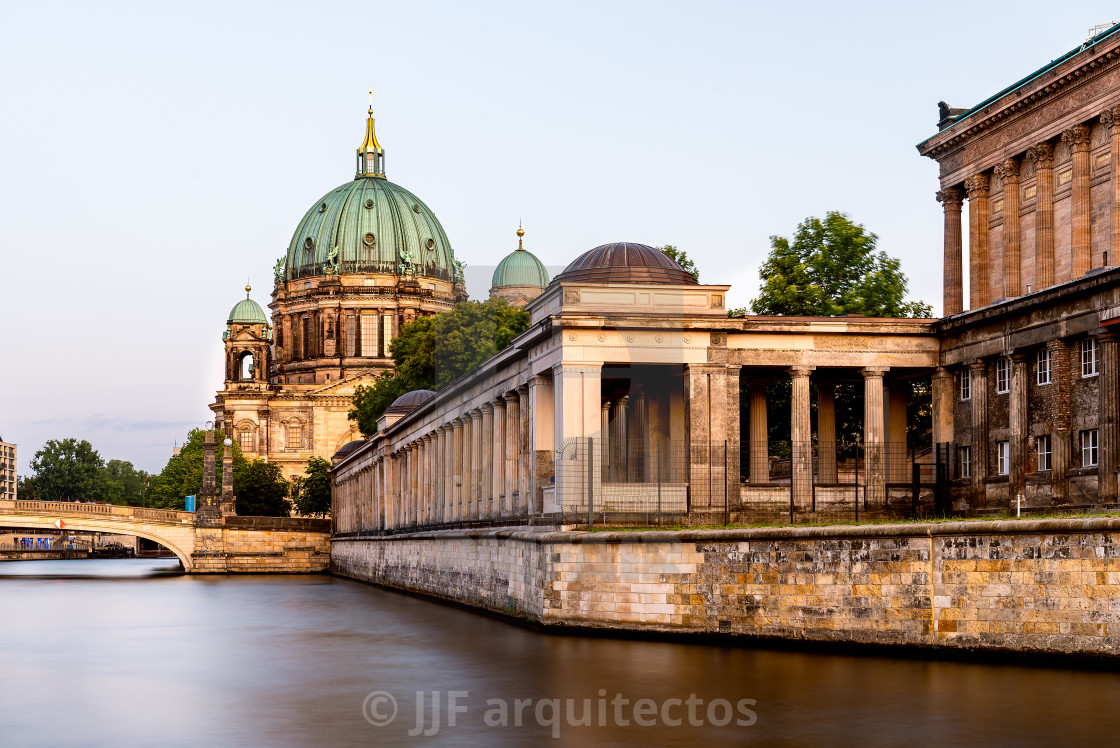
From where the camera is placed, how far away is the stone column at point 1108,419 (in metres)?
35.8

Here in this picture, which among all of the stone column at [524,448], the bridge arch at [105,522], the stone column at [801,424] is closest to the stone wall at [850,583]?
the stone column at [524,448]

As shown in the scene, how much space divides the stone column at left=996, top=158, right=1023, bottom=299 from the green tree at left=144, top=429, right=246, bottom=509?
89.1 metres

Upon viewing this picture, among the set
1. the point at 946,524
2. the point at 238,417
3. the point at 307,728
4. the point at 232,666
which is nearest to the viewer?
the point at 307,728

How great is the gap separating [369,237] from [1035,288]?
112 metres

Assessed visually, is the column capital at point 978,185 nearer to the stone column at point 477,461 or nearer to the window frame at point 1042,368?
the window frame at point 1042,368

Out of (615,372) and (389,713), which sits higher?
(615,372)

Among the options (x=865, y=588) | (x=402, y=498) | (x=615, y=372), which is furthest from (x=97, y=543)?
(x=865, y=588)

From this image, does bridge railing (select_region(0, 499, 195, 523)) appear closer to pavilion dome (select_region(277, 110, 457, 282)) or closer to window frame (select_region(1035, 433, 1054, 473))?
pavilion dome (select_region(277, 110, 457, 282))

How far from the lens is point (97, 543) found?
191 metres

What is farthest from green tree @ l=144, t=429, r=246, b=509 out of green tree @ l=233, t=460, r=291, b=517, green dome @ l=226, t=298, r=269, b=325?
green dome @ l=226, t=298, r=269, b=325

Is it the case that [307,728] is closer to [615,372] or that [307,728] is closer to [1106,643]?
[1106,643]

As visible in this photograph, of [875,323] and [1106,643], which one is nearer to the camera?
[1106,643]

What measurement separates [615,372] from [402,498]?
29697 mm

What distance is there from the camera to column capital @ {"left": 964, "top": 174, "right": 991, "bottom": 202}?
53.2m
